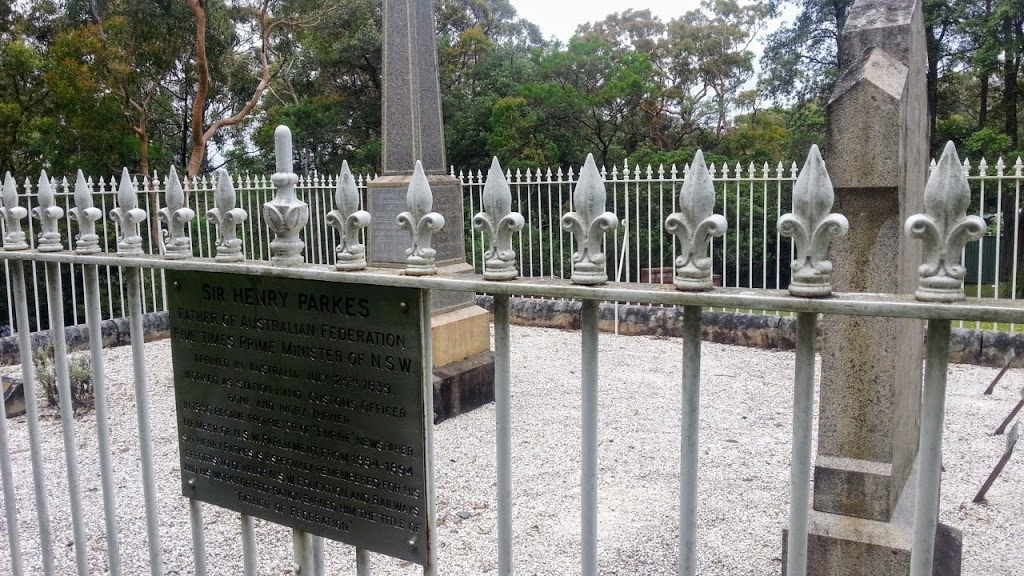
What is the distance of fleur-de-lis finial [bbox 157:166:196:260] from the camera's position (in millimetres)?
2215

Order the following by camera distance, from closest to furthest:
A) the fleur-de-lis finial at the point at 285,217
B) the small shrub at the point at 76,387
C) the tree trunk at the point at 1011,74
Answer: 1. the fleur-de-lis finial at the point at 285,217
2. the small shrub at the point at 76,387
3. the tree trunk at the point at 1011,74

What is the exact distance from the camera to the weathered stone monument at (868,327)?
9.43ft

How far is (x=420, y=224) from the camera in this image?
1.79 m

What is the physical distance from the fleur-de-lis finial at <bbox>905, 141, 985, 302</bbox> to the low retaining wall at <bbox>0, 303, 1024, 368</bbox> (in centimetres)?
737

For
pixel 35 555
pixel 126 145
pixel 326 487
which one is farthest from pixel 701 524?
pixel 126 145

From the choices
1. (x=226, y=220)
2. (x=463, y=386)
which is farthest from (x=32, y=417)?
(x=463, y=386)

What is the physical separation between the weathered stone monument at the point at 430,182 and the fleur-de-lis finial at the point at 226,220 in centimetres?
423

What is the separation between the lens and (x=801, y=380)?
56.3 inches

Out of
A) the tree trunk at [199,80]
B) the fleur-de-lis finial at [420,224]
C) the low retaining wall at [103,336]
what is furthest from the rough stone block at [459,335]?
the tree trunk at [199,80]

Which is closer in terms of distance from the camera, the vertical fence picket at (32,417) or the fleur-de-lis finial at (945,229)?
the fleur-de-lis finial at (945,229)

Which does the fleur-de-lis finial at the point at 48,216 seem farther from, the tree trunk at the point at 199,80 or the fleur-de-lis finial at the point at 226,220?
the tree trunk at the point at 199,80

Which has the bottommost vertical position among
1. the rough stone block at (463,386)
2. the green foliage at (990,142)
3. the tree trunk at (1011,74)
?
the rough stone block at (463,386)

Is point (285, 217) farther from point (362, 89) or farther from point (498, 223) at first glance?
point (362, 89)

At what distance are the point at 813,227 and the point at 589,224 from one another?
432mm
